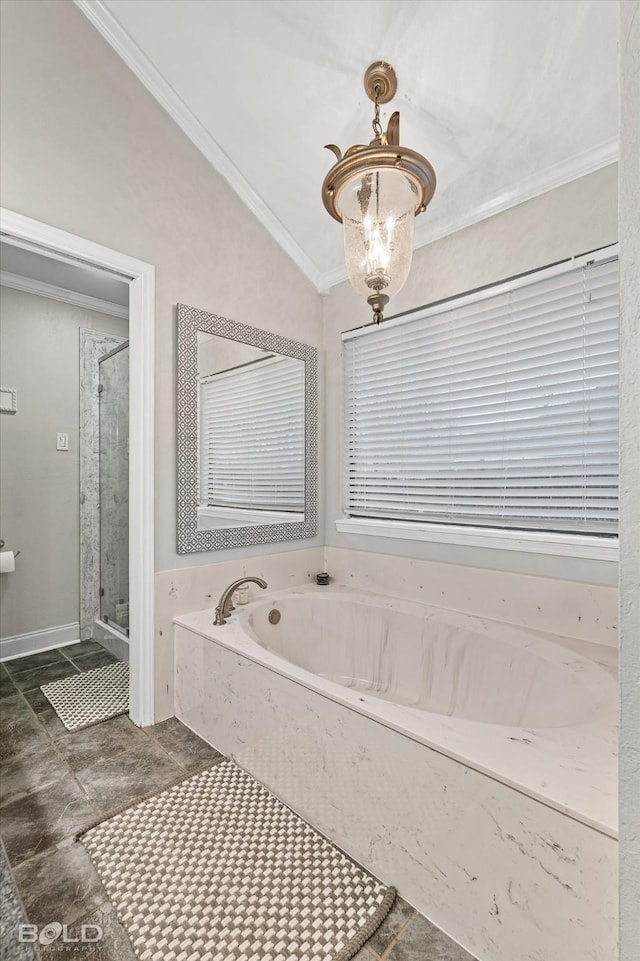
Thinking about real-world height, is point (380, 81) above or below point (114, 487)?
above

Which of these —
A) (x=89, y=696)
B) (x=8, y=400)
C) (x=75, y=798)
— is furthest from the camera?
(x=8, y=400)

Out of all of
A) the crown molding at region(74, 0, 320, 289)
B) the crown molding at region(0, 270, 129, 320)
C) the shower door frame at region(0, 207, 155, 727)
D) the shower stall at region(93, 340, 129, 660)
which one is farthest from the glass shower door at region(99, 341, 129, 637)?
the crown molding at region(74, 0, 320, 289)

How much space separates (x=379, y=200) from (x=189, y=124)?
1.35m

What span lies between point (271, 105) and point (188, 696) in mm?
2627

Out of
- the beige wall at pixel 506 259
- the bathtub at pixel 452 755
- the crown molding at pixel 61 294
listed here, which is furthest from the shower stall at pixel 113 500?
the beige wall at pixel 506 259

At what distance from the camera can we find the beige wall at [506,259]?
1.71 metres

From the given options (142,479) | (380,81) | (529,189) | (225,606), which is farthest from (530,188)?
(225,606)

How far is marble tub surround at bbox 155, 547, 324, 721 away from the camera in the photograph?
203cm

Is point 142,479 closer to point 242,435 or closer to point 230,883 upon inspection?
point 242,435

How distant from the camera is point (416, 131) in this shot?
6.11 ft

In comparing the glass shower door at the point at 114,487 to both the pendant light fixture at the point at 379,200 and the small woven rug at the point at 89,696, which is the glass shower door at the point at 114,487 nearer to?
the small woven rug at the point at 89,696

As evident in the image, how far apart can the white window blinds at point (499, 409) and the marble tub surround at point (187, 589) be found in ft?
2.07

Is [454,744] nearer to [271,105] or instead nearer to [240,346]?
[240,346]

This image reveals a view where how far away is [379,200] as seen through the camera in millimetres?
1367
